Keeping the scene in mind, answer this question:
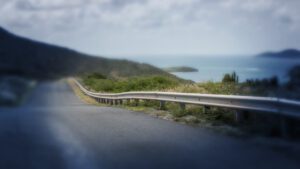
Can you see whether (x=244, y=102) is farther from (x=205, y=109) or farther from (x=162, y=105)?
(x=162, y=105)

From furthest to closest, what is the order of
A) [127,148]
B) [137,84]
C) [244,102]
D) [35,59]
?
1. [137,84]
2. [244,102]
3. [35,59]
4. [127,148]

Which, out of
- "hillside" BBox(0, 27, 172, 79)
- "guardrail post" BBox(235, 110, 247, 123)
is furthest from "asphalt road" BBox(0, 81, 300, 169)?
"hillside" BBox(0, 27, 172, 79)

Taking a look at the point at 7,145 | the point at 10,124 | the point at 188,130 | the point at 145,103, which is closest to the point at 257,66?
the point at 188,130

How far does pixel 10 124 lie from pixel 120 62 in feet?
14.7

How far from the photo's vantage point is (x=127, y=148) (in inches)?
436

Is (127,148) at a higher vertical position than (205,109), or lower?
lower

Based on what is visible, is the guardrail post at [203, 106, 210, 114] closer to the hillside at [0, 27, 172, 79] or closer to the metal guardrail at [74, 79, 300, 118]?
the metal guardrail at [74, 79, 300, 118]

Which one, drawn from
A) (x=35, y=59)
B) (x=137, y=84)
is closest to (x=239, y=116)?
(x=35, y=59)

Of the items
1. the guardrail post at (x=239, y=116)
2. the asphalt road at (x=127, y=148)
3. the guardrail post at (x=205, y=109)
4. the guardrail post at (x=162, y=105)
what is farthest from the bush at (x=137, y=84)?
the asphalt road at (x=127, y=148)

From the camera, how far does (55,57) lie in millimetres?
13602

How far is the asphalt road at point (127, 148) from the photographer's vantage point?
943 centimetres

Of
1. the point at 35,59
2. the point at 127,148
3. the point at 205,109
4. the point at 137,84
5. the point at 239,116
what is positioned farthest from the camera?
the point at 137,84

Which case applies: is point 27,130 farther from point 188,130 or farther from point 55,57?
point 188,130

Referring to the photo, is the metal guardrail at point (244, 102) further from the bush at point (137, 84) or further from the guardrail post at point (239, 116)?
the bush at point (137, 84)
